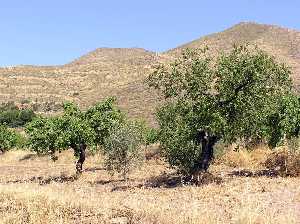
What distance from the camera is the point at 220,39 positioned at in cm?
14075

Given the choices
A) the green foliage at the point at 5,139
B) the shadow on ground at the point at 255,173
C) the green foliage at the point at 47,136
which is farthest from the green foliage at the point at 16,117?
the shadow on ground at the point at 255,173

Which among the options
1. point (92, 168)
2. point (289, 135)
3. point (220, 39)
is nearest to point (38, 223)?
point (289, 135)

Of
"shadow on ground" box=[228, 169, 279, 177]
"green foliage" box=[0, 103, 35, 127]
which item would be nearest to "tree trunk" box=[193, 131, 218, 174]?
"shadow on ground" box=[228, 169, 279, 177]

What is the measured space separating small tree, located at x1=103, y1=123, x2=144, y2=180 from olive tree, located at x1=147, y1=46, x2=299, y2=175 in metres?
3.43

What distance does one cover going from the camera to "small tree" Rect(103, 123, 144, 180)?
31094 mm

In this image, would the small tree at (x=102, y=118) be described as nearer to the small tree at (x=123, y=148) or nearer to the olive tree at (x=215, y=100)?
the small tree at (x=123, y=148)

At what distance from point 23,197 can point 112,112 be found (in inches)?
818

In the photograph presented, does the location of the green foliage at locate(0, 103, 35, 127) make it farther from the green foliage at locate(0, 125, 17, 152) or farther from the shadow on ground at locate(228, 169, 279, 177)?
the shadow on ground at locate(228, 169, 279, 177)

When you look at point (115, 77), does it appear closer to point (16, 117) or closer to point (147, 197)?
point (16, 117)

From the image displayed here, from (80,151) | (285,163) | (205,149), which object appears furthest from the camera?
(80,151)

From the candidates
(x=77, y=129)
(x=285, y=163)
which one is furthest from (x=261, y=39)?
(x=285, y=163)

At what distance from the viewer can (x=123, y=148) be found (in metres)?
31.0

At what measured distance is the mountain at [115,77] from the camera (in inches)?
3792

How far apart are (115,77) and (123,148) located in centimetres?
8775
